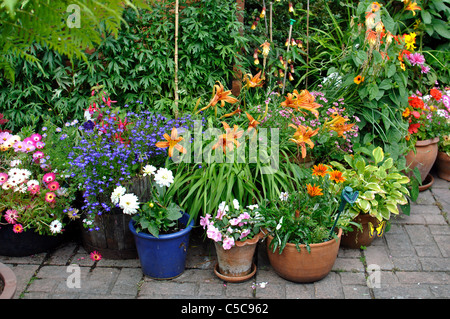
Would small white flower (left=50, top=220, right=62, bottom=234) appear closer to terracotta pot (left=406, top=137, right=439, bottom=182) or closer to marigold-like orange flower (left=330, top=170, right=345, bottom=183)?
marigold-like orange flower (left=330, top=170, right=345, bottom=183)

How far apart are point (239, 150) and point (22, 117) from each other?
1.82 meters

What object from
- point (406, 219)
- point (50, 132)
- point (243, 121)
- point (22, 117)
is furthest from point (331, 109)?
point (22, 117)

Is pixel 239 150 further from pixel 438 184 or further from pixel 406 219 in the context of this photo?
pixel 438 184

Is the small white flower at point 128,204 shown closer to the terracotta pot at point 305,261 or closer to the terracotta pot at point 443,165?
the terracotta pot at point 305,261

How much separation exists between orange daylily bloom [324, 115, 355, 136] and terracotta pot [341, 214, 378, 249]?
610 millimetres

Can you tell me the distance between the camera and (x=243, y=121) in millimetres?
3537

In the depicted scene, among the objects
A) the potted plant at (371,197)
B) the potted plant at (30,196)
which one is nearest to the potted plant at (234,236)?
the potted plant at (371,197)

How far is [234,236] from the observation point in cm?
278

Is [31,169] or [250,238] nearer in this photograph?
[250,238]

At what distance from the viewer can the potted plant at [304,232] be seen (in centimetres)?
275

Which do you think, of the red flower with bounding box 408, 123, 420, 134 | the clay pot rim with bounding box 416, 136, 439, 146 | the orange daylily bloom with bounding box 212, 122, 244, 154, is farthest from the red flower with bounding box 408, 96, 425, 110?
the orange daylily bloom with bounding box 212, 122, 244, 154

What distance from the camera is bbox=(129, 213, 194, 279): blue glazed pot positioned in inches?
109

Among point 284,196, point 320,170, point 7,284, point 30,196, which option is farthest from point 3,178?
point 320,170

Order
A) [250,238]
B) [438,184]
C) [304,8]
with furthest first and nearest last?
[304,8]
[438,184]
[250,238]
